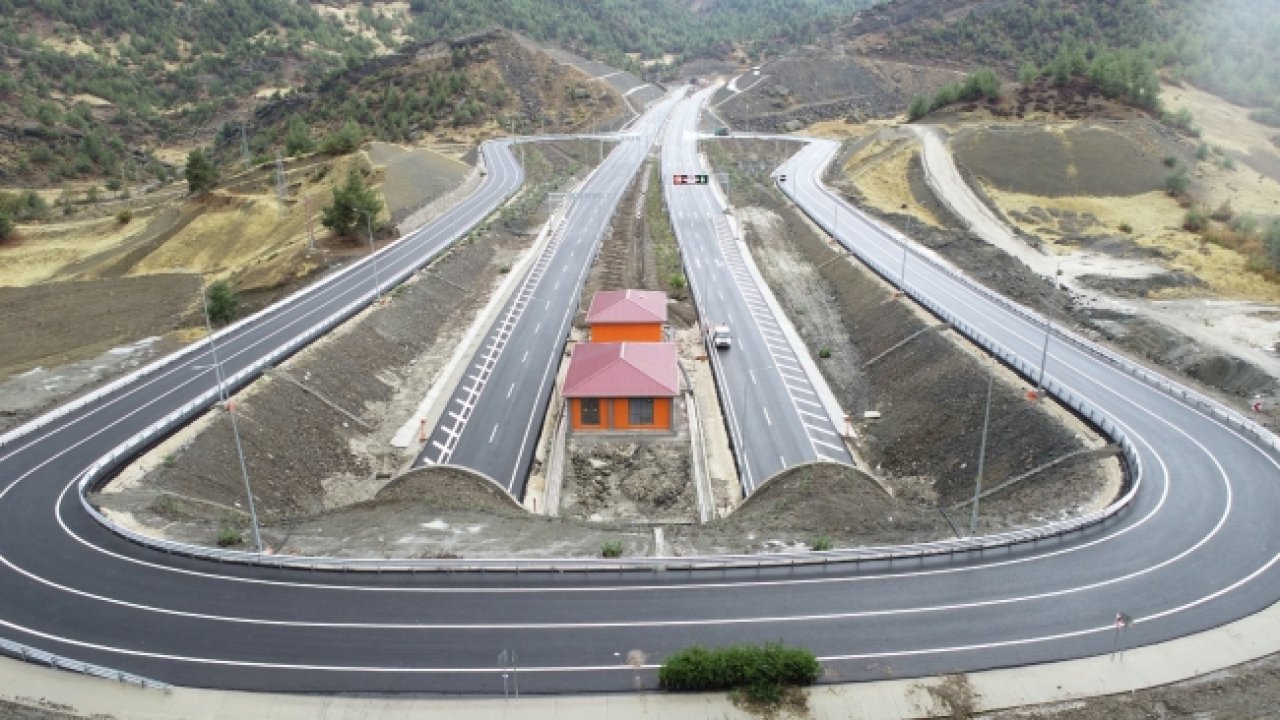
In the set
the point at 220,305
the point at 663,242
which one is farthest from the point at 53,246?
the point at 663,242

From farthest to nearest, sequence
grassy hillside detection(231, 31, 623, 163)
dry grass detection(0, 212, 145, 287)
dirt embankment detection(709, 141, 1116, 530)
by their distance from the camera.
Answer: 1. grassy hillside detection(231, 31, 623, 163)
2. dry grass detection(0, 212, 145, 287)
3. dirt embankment detection(709, 141, 1116, 530)

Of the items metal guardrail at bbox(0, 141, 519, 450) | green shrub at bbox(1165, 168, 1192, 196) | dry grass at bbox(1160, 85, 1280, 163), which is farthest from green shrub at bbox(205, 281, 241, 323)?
dry grass at bbox(1160, 85, 1280, 163)

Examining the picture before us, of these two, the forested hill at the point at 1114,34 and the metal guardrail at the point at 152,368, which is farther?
the forested hill at the point at 1114,34

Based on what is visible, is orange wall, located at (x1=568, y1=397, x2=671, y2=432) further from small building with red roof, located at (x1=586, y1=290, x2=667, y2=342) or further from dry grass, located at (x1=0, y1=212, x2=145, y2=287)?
dry grass, located at (x1=0, y1=212, x2=145, y2=287)

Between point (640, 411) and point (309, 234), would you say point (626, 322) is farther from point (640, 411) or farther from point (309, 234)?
point (309, 234)

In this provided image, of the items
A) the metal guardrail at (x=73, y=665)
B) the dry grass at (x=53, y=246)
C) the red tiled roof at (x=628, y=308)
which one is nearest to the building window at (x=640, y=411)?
the red tiled roof at (x=628, y=308)

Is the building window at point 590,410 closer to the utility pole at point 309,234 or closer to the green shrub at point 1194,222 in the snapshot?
the utility pole at point 309,234
